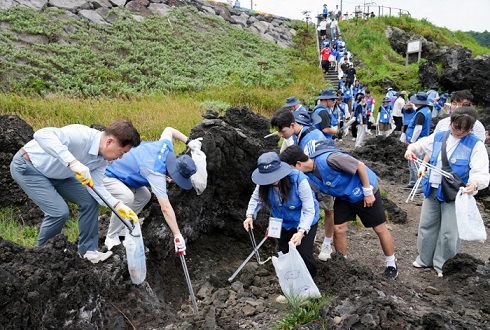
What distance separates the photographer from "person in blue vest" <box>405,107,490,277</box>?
14.6 feet

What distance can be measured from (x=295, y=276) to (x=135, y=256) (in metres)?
1.29

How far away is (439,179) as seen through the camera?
4.74m

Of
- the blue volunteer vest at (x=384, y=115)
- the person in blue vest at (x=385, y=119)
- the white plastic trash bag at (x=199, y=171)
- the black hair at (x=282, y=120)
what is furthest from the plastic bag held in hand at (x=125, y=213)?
the blue volunteer vest at (x=384, y=115)

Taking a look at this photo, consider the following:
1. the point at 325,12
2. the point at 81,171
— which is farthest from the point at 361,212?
the point at 325,12

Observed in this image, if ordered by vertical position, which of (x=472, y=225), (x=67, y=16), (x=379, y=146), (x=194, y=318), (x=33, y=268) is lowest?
(x=379, y=146)

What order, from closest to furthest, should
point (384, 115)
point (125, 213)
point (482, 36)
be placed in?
1. point (125, 213)
2. point (384, 115)
3. point (482, 36)

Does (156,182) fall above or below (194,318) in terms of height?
above

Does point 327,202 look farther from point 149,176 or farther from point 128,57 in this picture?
point 128,57

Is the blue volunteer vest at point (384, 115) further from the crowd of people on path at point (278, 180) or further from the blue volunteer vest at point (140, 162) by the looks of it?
the blue volunteer vest at point (140, 162)

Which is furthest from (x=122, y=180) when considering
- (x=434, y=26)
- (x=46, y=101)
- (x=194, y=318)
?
(x=434, y=26)

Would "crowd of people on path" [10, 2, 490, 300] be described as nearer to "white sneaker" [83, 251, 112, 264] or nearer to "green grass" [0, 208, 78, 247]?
"white sneaker" [83, 251, 112, 264]

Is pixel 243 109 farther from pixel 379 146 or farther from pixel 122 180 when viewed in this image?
pixel 379 146

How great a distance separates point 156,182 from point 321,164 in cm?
154

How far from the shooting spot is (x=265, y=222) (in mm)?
5645
